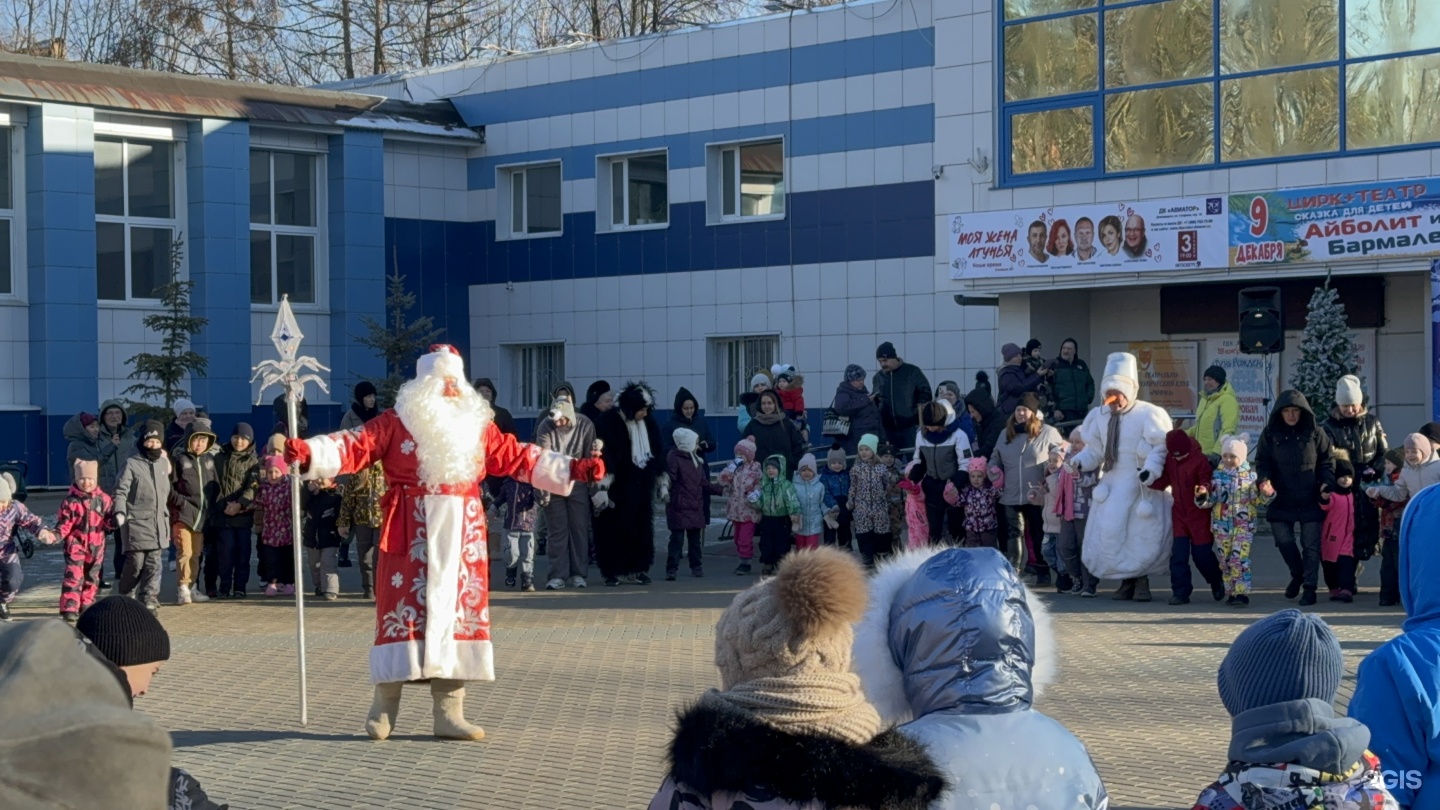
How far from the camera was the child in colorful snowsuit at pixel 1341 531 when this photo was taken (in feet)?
45.2

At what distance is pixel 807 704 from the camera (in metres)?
2.98

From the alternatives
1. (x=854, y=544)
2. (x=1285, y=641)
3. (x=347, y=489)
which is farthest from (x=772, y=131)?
(x=1285, y=641)

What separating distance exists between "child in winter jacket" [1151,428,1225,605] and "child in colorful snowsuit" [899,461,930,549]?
2.55 metres

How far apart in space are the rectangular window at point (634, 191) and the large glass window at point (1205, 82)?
6969mm

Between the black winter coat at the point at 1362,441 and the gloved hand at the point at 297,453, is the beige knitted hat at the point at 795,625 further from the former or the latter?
the black winter coat at the point at 1362,441

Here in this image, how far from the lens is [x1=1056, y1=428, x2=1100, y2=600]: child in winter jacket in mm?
14633

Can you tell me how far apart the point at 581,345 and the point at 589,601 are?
47.8 feet

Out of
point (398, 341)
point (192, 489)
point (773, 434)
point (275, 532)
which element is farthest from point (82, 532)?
point (398, 341)

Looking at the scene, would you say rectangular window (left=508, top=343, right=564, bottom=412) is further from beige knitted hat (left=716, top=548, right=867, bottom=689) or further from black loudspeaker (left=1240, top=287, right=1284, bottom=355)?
beige knitted hat (left=716, top=548, right=867, bottom=689)

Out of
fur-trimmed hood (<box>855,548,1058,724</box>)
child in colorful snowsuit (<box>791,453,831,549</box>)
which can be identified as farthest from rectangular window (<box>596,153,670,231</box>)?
fur-trimmed hood (<box>855,548,1058,724</box>)

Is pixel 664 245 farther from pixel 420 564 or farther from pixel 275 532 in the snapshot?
pixel 420 564

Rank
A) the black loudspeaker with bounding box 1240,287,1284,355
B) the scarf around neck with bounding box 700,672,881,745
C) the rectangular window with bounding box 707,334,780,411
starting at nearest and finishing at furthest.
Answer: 1. the scarf around neck with bounding box 700,672,881,745
2. the black loudspeaker with bounding box 1240,287,1284,355
3. the rectangular window with bounding box 707,334,780,411

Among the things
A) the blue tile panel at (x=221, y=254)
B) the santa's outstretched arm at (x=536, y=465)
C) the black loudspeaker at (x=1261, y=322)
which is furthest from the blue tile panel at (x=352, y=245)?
the santa's outstretched arm at (x=536, y=465)

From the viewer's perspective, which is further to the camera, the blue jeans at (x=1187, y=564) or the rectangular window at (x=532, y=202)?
the rectangular window at (x=532, y=202)
